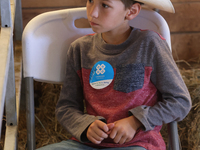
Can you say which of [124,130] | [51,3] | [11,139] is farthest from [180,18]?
[11,139]

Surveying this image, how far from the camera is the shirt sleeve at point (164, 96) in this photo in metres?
0.96

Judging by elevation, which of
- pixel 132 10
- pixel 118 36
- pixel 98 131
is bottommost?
pixel 98 131

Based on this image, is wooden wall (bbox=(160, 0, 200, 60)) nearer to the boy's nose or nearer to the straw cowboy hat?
the straw cowboy hat

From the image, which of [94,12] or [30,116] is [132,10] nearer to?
[94,12]

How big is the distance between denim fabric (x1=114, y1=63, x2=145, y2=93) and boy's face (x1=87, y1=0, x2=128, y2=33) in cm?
16

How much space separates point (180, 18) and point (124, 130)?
104cm

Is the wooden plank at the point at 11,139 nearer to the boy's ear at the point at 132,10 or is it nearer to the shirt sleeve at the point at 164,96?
the shirt sleeve at the point at 164,96

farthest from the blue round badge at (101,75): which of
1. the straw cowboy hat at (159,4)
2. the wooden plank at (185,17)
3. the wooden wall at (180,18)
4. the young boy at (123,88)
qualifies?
the wooden plank at (185,17)

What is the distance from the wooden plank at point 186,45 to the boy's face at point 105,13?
2.79 feet

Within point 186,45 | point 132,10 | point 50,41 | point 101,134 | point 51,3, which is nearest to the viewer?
point 101,134

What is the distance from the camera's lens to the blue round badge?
1.04 m

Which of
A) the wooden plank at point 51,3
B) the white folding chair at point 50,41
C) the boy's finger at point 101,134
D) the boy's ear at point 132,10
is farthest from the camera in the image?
the wooden plank at point 51,3

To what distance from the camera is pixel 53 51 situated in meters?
1.21

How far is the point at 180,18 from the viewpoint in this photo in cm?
173
